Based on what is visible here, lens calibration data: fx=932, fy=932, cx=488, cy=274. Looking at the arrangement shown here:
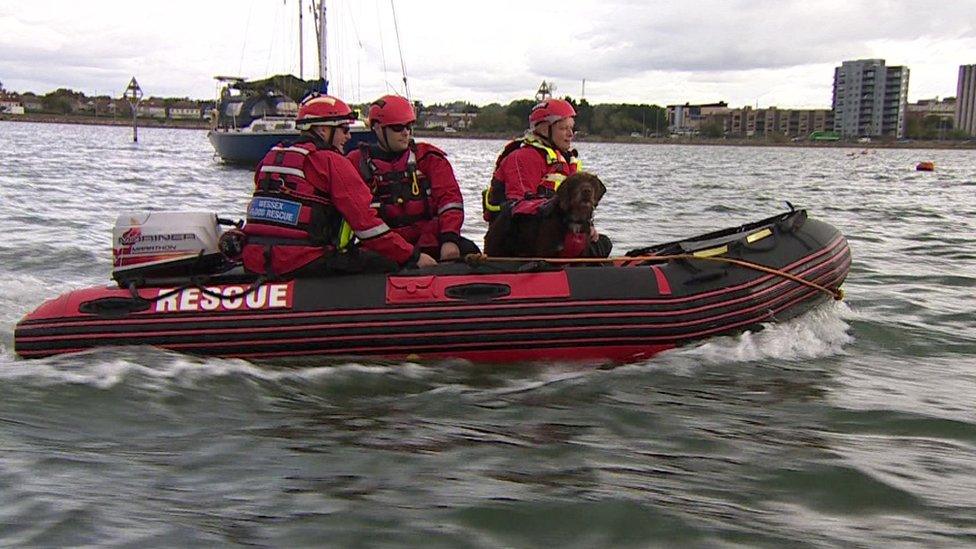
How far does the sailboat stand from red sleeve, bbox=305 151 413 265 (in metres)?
22.5

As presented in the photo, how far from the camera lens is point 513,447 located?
4.06 m

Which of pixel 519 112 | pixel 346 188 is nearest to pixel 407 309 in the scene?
pixel 346 188

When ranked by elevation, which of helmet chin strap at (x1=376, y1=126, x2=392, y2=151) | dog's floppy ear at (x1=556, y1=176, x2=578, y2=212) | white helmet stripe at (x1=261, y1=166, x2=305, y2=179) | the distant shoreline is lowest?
dog's floppy ear at (x1=556, y1=176, x2=578, y2=212)

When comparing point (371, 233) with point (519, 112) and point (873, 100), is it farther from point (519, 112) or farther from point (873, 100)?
point (873, 100)

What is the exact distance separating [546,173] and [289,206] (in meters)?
1.68

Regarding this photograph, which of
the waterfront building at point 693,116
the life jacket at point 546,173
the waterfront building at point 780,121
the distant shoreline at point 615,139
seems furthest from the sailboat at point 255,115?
the waterfront building at point 780,121

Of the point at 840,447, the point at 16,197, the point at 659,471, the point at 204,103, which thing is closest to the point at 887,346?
the point at 840,447

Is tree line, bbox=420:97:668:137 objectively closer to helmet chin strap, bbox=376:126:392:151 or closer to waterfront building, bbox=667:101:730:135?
waterfront building, bbox=667:101:730:135

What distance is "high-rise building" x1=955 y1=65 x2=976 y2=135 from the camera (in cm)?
12862

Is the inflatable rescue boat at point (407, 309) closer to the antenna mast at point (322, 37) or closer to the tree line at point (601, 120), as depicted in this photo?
the antenna mast at point (322, 37)

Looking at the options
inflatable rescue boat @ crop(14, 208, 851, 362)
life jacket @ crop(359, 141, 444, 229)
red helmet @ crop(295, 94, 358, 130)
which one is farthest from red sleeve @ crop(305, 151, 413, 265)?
life jacket @ crop(359, 141, 444, 229)

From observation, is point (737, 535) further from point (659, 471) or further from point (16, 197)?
point (16, 197)

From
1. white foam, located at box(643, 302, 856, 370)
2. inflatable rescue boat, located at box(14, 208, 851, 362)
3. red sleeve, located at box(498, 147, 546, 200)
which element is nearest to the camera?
inflatable rescue boat, located at box(14, 208, 851, 362)

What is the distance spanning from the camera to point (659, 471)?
12.5 feet
